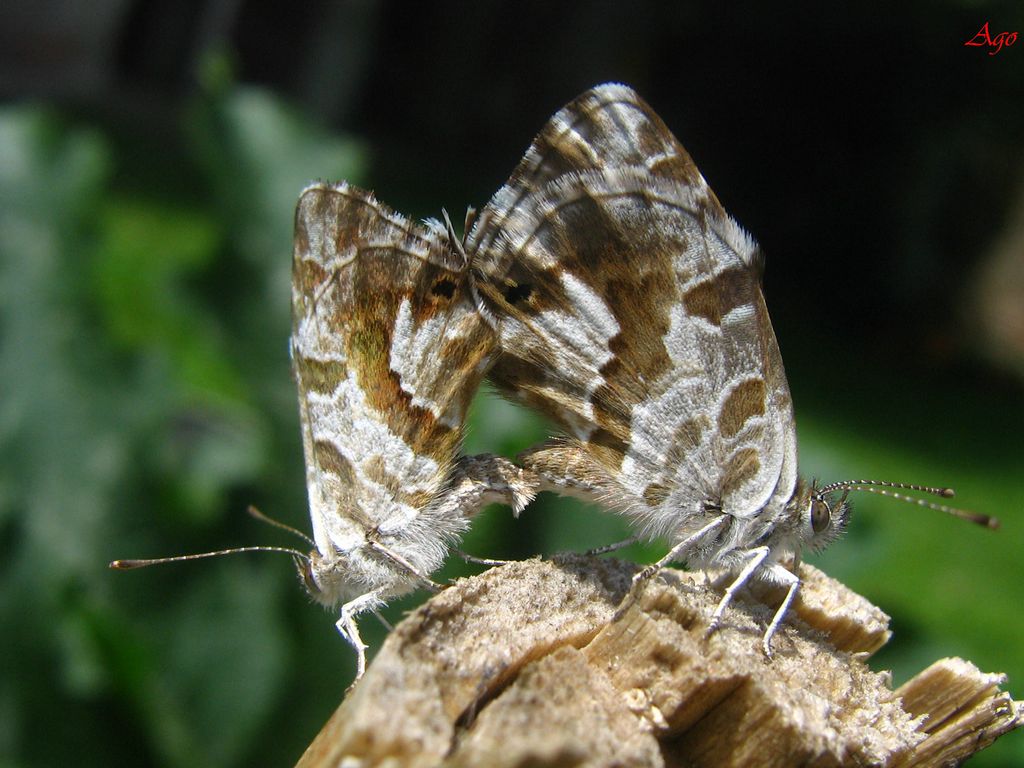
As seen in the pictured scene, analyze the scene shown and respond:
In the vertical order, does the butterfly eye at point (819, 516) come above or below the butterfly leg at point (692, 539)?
above

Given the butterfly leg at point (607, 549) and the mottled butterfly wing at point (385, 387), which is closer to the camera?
the butterfly leg at point (607, 549)

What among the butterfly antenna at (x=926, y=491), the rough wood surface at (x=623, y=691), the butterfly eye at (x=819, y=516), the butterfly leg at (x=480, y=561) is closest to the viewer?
the rough wood surface at (x=623, y=691)

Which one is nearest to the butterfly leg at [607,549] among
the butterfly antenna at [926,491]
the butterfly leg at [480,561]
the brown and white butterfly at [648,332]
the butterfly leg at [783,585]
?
the brown and white butterfly at [648,332]

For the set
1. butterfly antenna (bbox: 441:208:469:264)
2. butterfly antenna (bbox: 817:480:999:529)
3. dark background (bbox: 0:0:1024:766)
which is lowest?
dark background (bbox: 0:0:1024:766)

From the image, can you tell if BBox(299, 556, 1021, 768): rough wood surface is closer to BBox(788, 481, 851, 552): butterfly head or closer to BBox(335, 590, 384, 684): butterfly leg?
A: BBox(788, 481, 851, 552): butterfly head

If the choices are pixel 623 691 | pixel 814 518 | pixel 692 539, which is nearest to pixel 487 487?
pixel 692 539

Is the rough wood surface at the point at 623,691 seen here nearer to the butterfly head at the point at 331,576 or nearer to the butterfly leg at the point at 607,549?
the butterfly leg at the point at 607,549

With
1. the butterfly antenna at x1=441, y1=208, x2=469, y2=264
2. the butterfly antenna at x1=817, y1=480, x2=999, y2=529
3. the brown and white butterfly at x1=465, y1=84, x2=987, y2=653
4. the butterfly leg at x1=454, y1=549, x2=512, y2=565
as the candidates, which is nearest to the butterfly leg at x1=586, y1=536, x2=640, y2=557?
the brown and white butterfly at x1=465, y1=84, x2=987, y2=653
